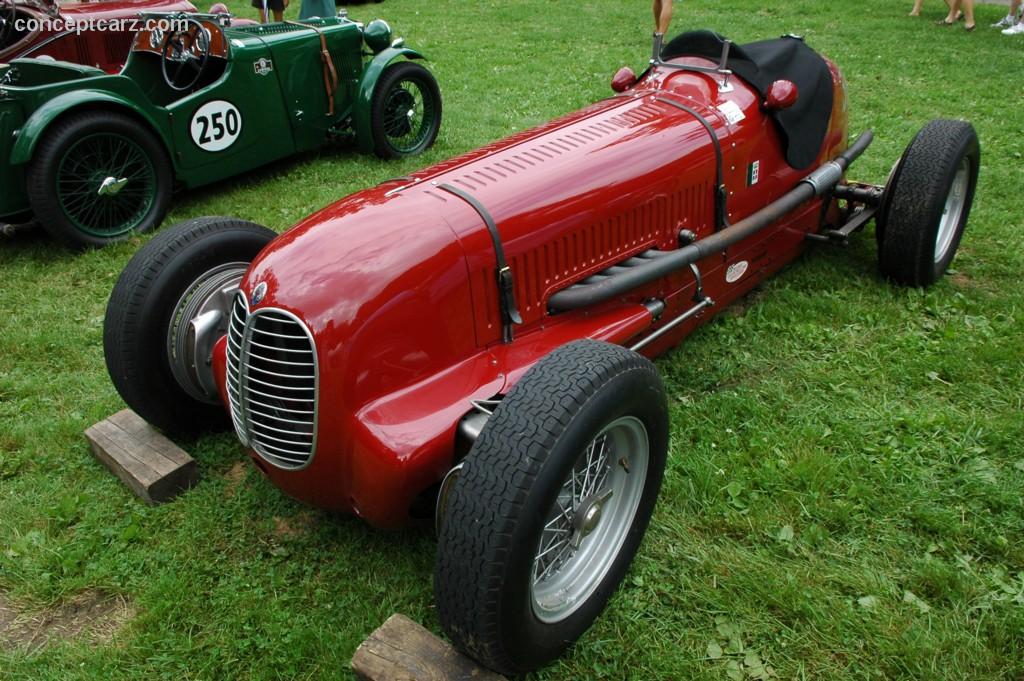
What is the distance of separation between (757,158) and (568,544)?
2.27 m

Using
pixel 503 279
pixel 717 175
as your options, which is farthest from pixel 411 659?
pixel 717 175

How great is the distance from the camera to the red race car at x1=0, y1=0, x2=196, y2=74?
20.2ft

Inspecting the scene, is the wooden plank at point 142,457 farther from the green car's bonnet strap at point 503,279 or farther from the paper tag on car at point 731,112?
the paper tag on car at point 731,112

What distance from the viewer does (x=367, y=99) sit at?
20.7 feet

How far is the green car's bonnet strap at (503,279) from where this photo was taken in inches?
104

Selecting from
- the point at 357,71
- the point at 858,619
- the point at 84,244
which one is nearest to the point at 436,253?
the point at 858,619

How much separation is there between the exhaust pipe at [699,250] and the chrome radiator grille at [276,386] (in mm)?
957

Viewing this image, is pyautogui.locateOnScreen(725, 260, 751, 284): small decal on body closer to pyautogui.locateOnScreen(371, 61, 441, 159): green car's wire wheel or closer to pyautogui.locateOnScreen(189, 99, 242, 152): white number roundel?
pyautogui.locateOnScreen(371, 61, 441, 159): green car's wire wheel

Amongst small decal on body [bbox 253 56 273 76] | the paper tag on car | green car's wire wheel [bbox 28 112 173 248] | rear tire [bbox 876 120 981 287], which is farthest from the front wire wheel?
small decal on body [bbox 253 56 273 76]

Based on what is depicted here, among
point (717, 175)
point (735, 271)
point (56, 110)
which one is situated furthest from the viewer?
point (56, 110)

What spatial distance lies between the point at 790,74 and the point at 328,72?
12.6 ft

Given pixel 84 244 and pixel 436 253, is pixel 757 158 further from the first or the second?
pixel 84 244

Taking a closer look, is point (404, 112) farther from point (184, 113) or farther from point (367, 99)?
point (184, 113)

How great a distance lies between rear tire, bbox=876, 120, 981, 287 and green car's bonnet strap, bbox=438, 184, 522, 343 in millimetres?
2433
